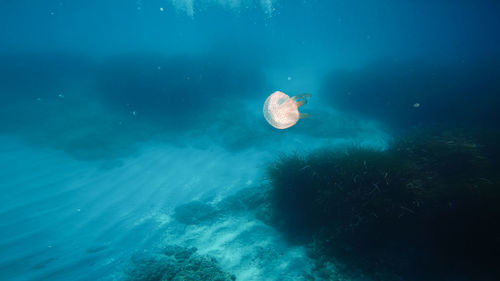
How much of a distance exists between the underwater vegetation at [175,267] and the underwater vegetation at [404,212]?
6.61 feet

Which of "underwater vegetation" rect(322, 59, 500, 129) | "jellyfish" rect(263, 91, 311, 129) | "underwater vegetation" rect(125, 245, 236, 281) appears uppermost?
"underwater vegetation" rect(322, 59, 500, 129)

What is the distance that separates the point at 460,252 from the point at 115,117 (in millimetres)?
16916

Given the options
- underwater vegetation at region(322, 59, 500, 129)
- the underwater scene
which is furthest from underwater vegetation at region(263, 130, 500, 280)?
underwater vegetation at region(322, 59, 500, 129)

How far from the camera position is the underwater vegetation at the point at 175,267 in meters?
4.12

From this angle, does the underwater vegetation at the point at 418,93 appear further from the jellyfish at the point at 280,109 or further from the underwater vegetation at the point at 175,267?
the underwater vegetation at the point at 175,267

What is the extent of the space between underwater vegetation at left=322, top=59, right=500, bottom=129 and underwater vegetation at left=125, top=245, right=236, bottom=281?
524 inches

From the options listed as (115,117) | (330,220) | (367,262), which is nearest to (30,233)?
(115,117)

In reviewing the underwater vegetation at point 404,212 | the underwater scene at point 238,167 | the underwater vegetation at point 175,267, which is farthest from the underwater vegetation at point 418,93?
the underwater vegetation at point 175,267

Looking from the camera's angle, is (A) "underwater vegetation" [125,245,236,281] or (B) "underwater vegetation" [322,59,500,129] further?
(B) "underwater vegetation" [322,59,500,129]

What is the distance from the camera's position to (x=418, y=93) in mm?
14656

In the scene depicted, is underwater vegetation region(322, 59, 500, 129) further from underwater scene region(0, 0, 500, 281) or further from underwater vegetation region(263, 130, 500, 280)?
underwater vegetation region(263, 130, 500, 280)

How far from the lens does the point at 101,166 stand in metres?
11.4

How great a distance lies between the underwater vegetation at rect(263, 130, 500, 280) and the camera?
11.4 ft

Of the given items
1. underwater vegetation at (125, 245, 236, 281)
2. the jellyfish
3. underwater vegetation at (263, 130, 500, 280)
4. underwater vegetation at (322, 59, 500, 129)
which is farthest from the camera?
underwater vegetation at (322, 59, 500, 129)
